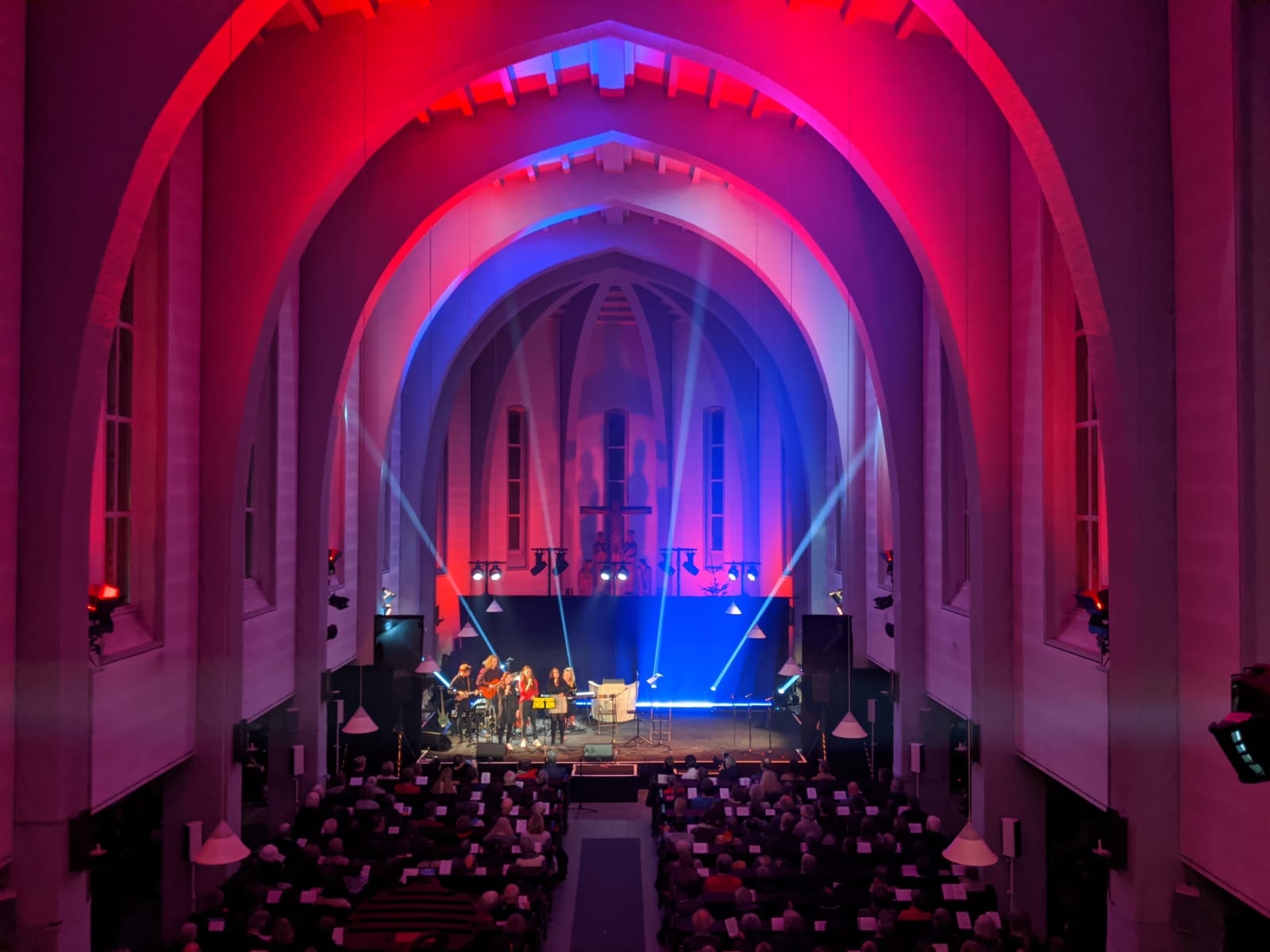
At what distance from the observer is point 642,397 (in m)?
24.6

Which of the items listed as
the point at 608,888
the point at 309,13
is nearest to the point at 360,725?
the point at 608,888

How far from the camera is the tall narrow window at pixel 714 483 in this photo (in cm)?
2408

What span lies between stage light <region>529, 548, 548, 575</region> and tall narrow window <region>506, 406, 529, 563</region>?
2.12 ft

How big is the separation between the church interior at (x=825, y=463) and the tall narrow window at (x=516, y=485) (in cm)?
562

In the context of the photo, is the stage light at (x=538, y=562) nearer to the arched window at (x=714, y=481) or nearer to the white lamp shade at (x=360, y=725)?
the arched window at (x=714, y=481)

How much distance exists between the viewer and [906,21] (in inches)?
368

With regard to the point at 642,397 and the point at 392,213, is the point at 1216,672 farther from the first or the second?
the point at 642,397

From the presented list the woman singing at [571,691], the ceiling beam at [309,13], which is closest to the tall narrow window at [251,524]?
the ceiling beam at [309,13]

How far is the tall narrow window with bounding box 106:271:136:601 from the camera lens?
876cm

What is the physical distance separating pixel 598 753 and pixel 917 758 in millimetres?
6757

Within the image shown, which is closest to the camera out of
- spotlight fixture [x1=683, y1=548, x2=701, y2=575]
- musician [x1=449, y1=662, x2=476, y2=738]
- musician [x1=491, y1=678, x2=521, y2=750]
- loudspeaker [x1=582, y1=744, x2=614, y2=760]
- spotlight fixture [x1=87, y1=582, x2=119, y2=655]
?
spotlight fixture [x1=87, y1=582, x2=119, y2=655]

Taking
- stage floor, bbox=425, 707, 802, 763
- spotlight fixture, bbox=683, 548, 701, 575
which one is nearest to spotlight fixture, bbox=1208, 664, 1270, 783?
stage floor, bbox=425, 707, 802, 763

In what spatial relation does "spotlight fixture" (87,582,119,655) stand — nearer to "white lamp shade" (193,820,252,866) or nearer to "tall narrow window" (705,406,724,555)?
"white lamp shade" (193,820,252,866)

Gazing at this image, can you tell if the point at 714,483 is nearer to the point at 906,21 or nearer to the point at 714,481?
the point at 714,481
